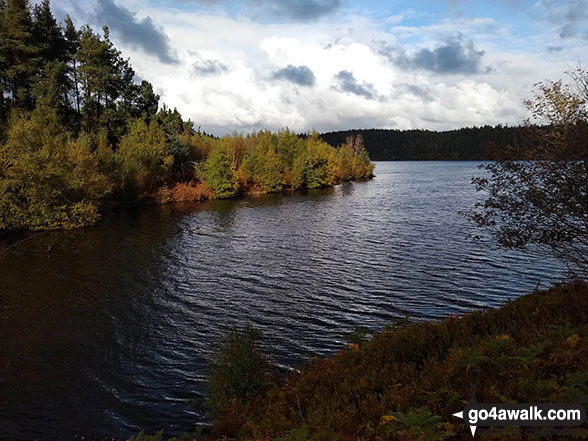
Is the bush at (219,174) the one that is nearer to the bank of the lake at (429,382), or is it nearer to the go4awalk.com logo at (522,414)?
the bank of the lake at (429,382)

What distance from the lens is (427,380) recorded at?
8.98 meters

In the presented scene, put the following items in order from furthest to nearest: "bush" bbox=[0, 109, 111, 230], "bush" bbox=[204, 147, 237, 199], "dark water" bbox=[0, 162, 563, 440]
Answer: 1. "bush" bbox=[204, 147, 237, 199]
2. "bush" bbox=[0, 109, 111, 230]
3. "dark water" bbox=[0, 162, 563, 440]

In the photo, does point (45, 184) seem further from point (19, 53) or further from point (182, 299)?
point (19, 53)

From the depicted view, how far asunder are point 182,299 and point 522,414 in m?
18.9

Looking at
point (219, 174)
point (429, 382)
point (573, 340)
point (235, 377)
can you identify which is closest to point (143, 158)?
point (219, 174)

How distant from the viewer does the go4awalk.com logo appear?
6004 millimetres

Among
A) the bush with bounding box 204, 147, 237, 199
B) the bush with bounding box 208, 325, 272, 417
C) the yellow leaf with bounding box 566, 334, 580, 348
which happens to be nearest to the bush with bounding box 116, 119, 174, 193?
the bush with bounding box 204, 147, 237, 199

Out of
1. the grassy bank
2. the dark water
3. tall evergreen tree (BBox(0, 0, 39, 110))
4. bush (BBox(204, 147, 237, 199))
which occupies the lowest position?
the dark water

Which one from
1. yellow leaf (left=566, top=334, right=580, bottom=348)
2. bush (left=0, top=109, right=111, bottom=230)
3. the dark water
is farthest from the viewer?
bush (left=0, top=109, right=111, bottom=230)

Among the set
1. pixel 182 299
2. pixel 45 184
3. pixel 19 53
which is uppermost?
pixel 19 53

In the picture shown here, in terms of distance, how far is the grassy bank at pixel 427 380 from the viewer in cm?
711

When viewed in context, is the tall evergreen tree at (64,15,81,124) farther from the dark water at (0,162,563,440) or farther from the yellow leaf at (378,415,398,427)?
the yellow leaf at (378,415,398,427)

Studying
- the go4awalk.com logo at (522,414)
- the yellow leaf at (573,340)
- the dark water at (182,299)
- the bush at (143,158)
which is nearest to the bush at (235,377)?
the dark water at (182,299)

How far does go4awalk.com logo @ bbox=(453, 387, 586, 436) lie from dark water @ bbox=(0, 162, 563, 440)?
7.64m
